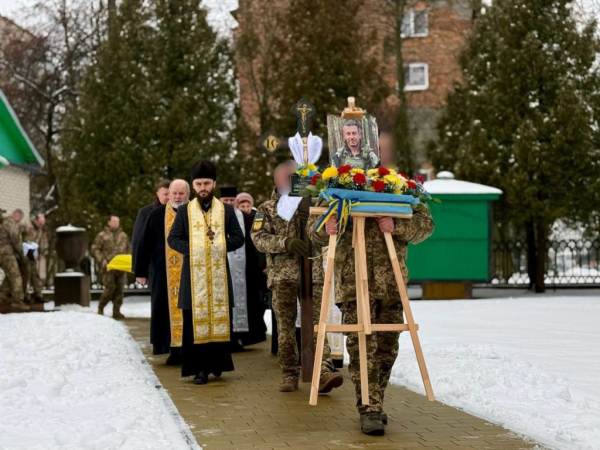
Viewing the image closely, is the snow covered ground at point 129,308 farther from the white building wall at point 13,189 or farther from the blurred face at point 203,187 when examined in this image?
the blurred face at point 203,187

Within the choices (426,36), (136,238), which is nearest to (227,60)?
(426,36)

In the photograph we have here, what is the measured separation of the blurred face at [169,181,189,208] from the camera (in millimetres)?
11344

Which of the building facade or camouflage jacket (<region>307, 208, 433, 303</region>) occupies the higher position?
the building facade

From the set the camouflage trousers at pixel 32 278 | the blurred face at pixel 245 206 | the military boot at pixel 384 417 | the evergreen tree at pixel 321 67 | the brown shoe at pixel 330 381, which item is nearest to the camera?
the military boot at pixel 384 417

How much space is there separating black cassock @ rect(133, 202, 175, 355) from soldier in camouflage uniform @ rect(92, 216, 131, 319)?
713 centimetres

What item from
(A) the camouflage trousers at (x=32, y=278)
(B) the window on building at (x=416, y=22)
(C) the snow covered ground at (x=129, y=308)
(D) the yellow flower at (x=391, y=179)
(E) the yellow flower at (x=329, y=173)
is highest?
(B) the window on building at (x=416, y=22)

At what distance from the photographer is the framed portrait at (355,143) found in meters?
7.26

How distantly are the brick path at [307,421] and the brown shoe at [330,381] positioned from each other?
81 millimetres

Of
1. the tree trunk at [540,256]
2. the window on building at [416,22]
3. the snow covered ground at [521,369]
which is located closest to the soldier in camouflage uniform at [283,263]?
the snow covered ground at [521,369]

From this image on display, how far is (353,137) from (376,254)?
0.80m

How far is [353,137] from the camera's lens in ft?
23.9

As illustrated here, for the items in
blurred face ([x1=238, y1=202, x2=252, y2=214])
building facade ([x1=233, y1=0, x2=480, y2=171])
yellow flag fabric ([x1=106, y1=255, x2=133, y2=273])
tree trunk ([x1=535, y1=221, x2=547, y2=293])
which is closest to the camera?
blurred face ([x1=238, y1=202, x2=252, y2=214])

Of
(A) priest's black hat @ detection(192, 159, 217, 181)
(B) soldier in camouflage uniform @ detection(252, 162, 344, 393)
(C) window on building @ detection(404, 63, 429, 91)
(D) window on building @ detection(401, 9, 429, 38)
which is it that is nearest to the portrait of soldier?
(B) soldier in camouflage uniform @ detection(252, 162, 344, 393)

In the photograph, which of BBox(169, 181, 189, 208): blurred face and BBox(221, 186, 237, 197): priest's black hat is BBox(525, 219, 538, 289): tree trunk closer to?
BBox(221, 186, 237, 197): priest's black hat
